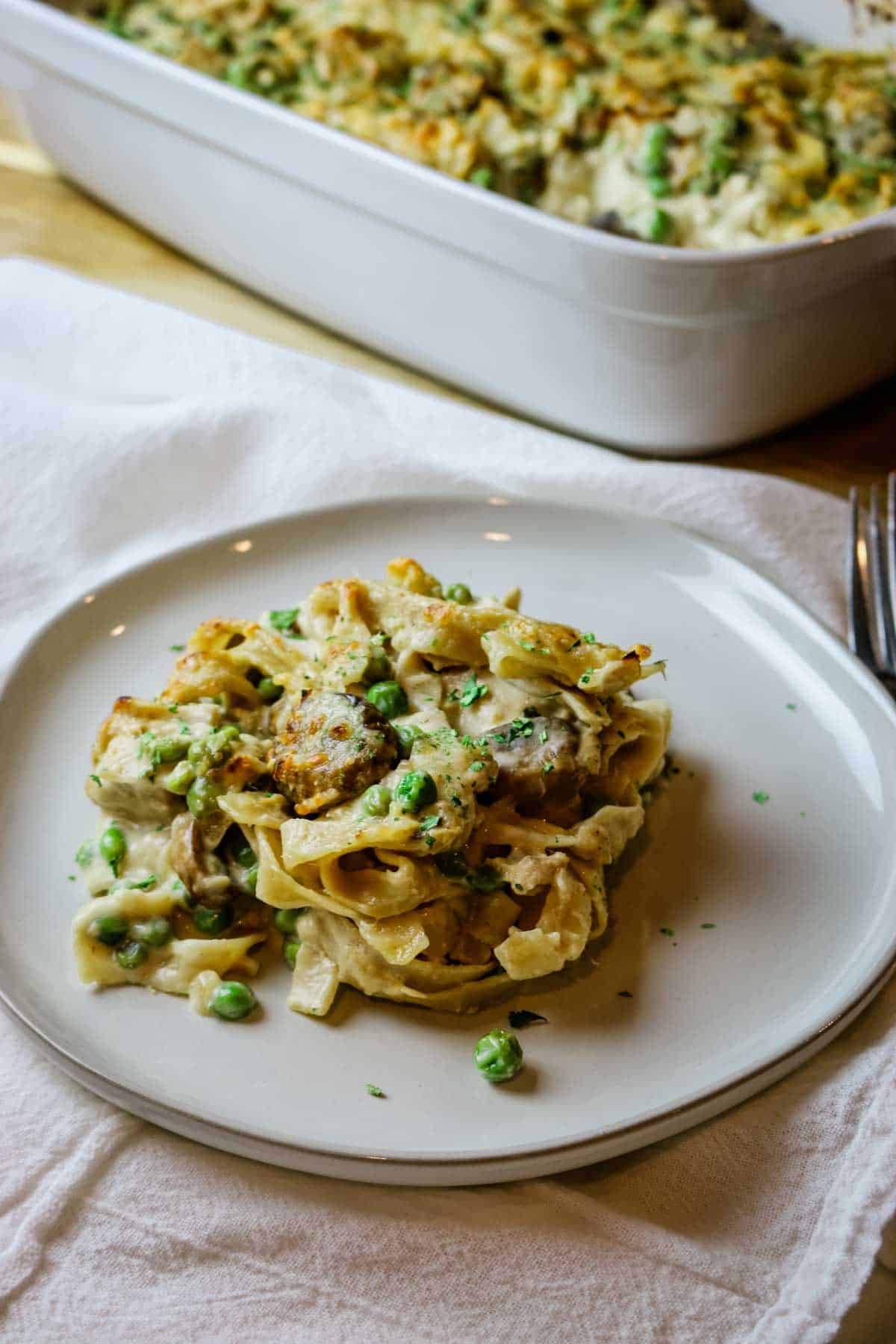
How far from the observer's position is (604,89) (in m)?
4.33

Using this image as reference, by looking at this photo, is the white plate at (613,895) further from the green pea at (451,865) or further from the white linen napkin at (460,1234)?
the green pea at (451,865)

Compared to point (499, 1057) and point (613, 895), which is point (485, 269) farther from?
point (499, 1057)

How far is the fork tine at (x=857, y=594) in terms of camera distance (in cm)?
328

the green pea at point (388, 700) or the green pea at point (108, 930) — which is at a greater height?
the green pea at point (388, 700)

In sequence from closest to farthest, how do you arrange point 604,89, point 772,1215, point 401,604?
point 772,1215
point 401,604
point 604,89

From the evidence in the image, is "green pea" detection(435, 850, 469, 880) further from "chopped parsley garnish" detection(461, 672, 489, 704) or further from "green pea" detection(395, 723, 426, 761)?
"chopped parsley garnish" detection(461, 672, 489, 704)

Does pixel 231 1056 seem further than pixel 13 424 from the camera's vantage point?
No

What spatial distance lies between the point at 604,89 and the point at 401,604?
228 cm

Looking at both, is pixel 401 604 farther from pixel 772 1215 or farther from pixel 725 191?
pixel 725 191

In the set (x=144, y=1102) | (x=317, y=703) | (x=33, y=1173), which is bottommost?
(x=33, y=1173)

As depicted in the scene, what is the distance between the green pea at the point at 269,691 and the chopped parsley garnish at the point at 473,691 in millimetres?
411

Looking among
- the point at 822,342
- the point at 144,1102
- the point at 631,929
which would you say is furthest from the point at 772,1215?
the point at 822,342

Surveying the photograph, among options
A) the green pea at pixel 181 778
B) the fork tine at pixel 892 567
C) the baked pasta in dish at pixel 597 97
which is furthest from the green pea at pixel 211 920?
the baked pasta in dish at pixel 597 97

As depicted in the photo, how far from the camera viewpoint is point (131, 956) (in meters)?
2.46
